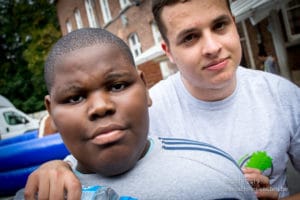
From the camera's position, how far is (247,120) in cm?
119

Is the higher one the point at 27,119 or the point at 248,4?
the point at 248,4

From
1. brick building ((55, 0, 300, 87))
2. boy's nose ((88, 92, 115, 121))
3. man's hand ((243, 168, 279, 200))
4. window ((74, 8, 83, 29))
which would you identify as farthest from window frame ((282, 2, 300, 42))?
boy's nose ((88, 92, 115, 121))

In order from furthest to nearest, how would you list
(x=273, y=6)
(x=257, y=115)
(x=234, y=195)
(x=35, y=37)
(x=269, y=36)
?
(x=269, y=36) → (x=273, y=6) → (x=35, y=37) → (x=257, y=115) → (x=234, y=195)

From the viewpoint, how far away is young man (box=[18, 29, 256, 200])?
2.07ft

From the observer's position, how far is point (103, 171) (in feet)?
2.21

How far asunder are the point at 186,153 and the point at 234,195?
13cm

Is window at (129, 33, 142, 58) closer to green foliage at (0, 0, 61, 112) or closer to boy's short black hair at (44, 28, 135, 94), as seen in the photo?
green foliage at (0, 0, 61, 112)

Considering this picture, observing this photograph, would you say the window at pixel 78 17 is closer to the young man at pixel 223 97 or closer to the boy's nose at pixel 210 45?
the young man at pixel 223 97

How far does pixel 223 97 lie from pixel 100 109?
0.74 meters

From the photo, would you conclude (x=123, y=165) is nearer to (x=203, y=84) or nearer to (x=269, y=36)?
(x=203, y=84)

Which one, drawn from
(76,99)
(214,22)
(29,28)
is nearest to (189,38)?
(214,22)

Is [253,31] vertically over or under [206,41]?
over

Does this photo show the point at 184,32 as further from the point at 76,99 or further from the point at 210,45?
the point at 76,99

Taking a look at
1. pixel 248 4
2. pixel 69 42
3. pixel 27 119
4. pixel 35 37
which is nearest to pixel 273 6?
pixel 248 4
